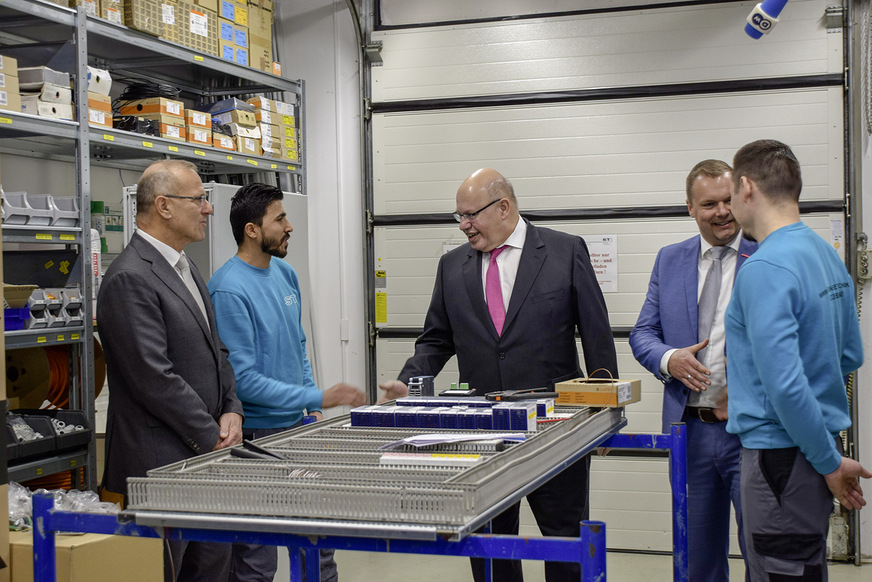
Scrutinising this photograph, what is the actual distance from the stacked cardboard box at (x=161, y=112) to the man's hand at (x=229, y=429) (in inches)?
72.0

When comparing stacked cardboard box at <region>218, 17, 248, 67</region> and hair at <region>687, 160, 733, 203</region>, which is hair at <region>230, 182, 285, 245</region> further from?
hair at <region>687, 160, 733, 203</region>

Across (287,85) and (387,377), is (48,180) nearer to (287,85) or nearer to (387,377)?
(287,85)

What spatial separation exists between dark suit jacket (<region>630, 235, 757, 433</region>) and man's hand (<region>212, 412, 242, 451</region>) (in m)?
1.63

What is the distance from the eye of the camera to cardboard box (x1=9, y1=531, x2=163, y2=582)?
9.99ft

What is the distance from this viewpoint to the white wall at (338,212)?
5.70m

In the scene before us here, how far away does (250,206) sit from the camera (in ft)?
12.4

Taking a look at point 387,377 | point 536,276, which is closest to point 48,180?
point 387,377

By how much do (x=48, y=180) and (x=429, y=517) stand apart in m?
3.79

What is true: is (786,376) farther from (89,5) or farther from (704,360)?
(89,5)

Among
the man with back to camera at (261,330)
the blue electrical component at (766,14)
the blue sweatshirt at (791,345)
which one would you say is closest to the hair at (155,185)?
the man with back to camera at (261,330)

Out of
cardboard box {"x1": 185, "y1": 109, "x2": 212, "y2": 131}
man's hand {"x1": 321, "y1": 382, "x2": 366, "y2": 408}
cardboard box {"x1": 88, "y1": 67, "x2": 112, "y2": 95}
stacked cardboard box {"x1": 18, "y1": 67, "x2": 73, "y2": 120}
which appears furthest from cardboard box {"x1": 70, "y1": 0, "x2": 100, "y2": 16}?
man's hand {"x1": 321, "y1": 382, "x2": 366, "y2": 408}

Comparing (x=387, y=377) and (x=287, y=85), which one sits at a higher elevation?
(x=287, y=85)

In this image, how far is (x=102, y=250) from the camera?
4797 mm

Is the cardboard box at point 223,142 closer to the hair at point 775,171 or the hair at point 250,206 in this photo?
the hair at point 250,206
